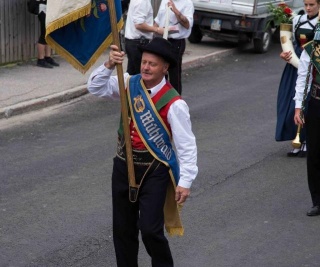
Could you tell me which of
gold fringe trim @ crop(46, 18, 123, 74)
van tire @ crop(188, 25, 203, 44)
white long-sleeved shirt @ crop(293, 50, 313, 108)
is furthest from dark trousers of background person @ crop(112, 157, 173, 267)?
van tire @ crop(188, 25, 203, 44)

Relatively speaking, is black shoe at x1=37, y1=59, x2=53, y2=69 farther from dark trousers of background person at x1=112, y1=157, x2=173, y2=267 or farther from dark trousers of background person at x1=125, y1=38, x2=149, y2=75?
dark trousers of background person at x1=112, y1=157, x2=173, y2=267

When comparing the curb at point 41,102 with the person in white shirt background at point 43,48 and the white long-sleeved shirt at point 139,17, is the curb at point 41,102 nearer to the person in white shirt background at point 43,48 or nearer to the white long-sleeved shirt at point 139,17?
the person in white shirt background at point 43,48

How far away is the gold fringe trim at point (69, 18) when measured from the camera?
5.76 metres

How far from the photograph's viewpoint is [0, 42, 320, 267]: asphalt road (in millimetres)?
6996

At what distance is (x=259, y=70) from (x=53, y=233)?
964cm

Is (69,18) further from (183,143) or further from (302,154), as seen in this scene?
(302,154)

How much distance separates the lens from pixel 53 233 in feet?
24.0

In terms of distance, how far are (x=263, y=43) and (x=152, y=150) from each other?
41.9ft

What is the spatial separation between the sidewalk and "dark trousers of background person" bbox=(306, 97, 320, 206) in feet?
17.3

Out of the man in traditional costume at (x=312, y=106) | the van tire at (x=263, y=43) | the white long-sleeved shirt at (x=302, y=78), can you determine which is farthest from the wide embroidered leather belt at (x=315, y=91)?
the van tire at (x=263, y=43)

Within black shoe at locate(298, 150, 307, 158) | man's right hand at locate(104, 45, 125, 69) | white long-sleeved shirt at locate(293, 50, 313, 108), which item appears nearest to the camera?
man's right hand at locate(104, 45, 125, 69)

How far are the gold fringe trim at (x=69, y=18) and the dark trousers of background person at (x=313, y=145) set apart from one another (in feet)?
8.88

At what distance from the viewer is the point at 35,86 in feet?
44.0

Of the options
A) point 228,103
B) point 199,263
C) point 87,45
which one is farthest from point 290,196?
point 228,103
